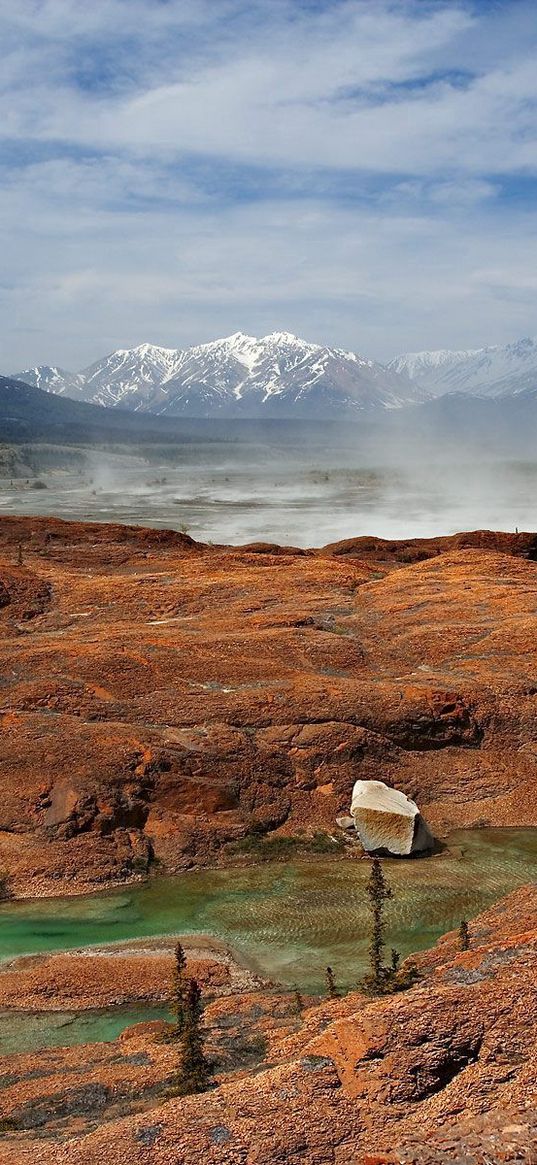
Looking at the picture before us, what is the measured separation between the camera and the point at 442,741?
3441cm

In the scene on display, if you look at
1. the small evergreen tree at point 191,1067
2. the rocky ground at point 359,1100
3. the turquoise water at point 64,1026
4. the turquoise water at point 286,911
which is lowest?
the turquoise water at point 64,1026

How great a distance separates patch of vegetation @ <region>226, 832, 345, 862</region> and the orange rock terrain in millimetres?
412

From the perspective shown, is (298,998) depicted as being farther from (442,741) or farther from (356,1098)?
(442,741)

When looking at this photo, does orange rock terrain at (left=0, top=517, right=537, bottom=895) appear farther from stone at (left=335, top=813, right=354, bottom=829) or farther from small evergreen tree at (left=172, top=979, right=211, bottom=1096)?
small evergreen tree at (left=172, top=979, right=211, bottom=1096)

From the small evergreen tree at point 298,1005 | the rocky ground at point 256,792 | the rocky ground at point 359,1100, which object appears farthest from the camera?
the small evergreen tree at point 298,1005

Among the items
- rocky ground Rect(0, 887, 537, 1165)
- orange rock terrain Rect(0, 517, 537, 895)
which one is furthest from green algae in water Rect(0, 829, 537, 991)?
rocky ground Rect(0, 887, 537, 1165)

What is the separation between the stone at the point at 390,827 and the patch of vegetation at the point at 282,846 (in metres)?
1.05

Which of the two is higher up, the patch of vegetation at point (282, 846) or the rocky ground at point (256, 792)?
the rocky ground at point (256, 792)

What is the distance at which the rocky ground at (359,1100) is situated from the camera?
1092 cm

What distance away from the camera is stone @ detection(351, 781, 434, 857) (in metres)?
29.4

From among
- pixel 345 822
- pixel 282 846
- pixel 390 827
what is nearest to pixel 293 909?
pixel 282 846

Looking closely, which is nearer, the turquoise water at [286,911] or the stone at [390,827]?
the turquoise water at [286,911]

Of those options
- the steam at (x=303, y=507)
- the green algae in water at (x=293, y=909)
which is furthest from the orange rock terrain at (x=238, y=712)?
the steam at (x=303, y=507)

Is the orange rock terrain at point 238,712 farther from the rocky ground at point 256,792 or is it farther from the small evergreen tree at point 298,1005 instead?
the small evergreen tree at point 298,1005
